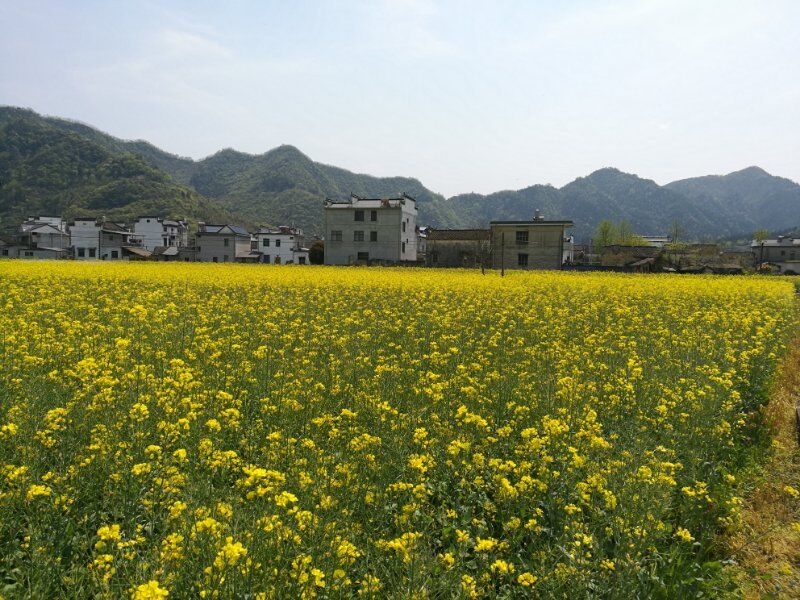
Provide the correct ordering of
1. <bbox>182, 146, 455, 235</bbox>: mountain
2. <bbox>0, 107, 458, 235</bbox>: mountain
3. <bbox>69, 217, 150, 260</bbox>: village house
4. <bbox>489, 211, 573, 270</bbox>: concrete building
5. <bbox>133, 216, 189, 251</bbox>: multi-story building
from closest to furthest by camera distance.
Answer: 1. <bbox>489, 211, 573, 270</bbox>: concrete building
2. <bbox>69, 217, 150, 260</bbox>: village house
3. <bbox>133, 216, 189, 251</bbox>: multi-story building
4. <bbox>0, 107, 458, 235</bbox>: mountain
5. <bbox>182, 146, 455, 235</bbox>: mountain

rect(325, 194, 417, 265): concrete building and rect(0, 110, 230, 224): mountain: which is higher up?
rect(0, 110, 230, 224): mountain

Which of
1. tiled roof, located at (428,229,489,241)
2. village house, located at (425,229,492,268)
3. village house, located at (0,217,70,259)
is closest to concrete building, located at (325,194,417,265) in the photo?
village house, located at (425,229,492,268)

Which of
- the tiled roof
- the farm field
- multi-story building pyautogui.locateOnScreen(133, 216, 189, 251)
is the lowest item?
the farm field

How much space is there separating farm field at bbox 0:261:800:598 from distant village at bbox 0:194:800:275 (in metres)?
32.0

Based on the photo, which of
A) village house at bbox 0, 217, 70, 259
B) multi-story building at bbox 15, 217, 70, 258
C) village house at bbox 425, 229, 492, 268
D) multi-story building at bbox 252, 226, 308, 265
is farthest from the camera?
multi-story building at bbox 252, 226, 308, 265

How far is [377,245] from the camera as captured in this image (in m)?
61.8

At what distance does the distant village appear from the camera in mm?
55969

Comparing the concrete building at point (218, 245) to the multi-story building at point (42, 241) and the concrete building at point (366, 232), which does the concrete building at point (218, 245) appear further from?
the concrete building at point (366, 232)

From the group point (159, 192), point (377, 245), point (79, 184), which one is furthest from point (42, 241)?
point (79, 184)

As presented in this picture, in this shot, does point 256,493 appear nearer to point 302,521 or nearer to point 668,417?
point 302,521

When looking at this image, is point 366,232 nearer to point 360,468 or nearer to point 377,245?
point 377,245

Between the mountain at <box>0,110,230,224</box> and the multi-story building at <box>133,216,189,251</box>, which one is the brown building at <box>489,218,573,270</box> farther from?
the mountain at <box>0,110,230,224</box>

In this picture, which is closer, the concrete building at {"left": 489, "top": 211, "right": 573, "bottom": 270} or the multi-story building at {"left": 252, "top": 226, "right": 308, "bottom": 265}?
the concrete building at {"left": 489, "top": 211, "right": 573, "bottom": 270}

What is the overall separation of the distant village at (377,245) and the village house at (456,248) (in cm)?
12
